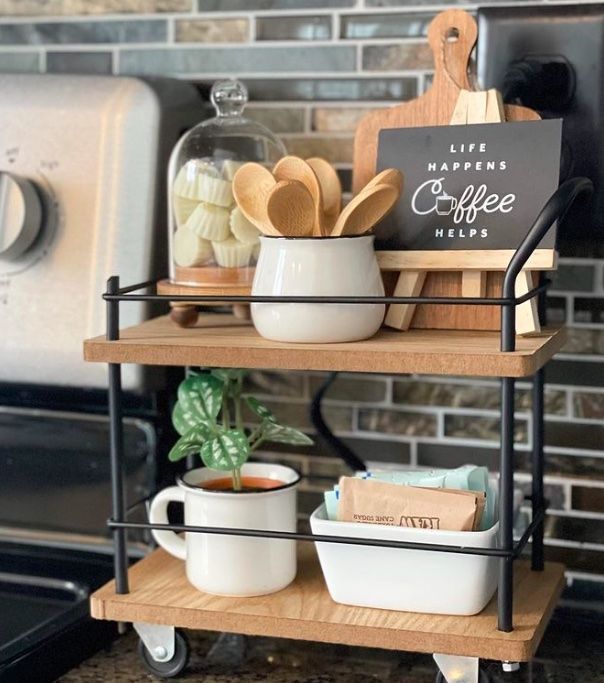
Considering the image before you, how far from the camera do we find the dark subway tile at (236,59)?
1.38m

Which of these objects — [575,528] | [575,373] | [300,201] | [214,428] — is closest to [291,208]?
[300,201]

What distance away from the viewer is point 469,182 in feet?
Answer: 3.66

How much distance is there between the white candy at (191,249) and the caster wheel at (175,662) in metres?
0.39

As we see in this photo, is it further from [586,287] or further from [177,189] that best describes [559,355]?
[177,189]

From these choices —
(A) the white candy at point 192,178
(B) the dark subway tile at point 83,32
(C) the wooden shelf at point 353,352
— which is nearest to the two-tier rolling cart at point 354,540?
(C) the wooden shelf at point 353,352

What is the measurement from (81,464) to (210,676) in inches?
13.5

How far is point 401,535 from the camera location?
103 cm

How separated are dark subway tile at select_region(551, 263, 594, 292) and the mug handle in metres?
0.51

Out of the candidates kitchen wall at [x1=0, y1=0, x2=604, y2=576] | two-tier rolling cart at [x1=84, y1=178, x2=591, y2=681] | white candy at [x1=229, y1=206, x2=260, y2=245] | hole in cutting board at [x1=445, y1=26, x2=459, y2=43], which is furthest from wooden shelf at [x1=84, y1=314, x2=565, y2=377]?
hole in cutting board at [x1=445, y1=26, x2=459, y2=43]

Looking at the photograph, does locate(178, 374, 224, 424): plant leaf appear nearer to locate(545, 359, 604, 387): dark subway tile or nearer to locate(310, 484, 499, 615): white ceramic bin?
locate(310, 484, 499, 615): white ceramic bin

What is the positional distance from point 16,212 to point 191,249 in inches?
9.3

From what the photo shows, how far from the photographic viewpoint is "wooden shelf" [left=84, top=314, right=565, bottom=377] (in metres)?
0.97

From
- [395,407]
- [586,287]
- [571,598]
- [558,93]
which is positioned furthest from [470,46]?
[571,598]

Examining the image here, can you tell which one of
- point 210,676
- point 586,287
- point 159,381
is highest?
point 586,287
